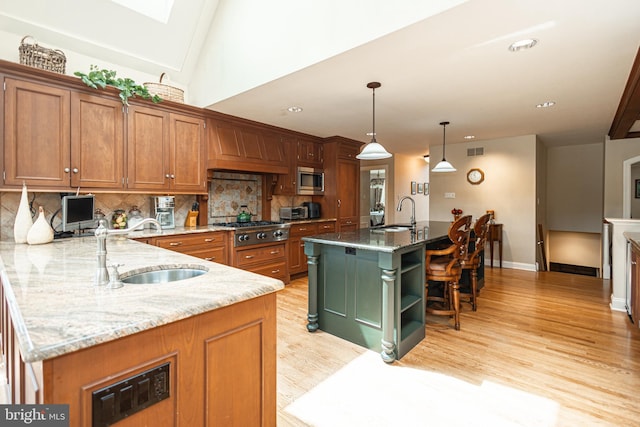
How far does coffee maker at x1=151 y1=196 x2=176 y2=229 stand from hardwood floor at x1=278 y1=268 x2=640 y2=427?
1.61 meters

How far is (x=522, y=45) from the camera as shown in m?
2.29

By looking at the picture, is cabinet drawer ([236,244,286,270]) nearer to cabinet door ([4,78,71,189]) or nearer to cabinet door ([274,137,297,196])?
cabinet door ([274,137,297,196])

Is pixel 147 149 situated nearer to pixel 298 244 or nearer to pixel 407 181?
pixel 298 244

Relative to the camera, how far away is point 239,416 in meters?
1.16

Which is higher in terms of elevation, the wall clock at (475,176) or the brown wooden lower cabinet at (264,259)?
the wall clock at (475,176)

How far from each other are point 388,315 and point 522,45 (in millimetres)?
2190

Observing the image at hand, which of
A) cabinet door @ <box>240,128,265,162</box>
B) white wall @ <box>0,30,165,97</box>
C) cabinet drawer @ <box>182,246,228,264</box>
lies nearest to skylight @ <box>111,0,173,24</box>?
white wall @ <box>0,30,165,97</box>

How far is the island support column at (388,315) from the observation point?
2373 mm

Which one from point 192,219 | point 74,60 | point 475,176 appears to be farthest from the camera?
point 475,176

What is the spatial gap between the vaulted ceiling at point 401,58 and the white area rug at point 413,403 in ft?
7.62

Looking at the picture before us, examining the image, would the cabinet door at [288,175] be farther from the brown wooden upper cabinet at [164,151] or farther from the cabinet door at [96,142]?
the cabinet door at [96,142]

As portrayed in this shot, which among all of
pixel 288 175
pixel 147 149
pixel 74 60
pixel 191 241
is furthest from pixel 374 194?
pixel 74 60

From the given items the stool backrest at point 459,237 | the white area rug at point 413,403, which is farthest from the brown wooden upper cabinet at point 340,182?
the white area rug at point 413,403

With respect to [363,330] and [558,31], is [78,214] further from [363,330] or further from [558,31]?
[558,31]
